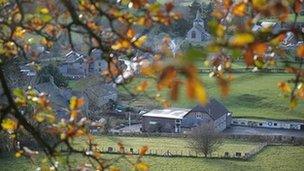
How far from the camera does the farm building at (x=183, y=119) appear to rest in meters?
44.7

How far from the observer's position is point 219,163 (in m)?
34.1

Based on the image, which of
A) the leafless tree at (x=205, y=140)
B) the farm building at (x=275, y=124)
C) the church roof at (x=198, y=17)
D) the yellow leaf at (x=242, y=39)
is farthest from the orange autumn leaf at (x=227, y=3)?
the church roof at (x=198, y=17)

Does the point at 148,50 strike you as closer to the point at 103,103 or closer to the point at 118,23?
the point at 118,23

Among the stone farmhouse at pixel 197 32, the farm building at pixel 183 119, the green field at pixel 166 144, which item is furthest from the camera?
the stone farmhouse at pixel 197 32

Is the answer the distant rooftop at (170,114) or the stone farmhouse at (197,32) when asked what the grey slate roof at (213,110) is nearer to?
the distant rooftop at (170,114)

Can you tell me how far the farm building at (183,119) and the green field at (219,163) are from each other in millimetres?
8827

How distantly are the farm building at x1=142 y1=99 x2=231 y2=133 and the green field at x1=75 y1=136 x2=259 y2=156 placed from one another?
3142mm

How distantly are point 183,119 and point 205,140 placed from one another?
892 centimetres

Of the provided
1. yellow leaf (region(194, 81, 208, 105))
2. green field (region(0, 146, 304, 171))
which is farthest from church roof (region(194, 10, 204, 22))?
yellow leaf (region(194, 81, 208, 105))

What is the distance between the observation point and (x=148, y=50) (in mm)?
4582

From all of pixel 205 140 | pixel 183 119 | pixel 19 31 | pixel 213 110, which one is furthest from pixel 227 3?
pixel 213 110

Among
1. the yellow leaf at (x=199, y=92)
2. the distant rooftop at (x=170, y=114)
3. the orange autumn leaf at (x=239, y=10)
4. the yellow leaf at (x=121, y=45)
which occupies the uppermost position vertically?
the orange autumn leaf at (x=239, y=10)

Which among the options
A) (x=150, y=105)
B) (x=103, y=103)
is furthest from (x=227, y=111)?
(x=103, y=103)

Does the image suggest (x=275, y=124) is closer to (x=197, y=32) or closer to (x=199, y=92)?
(x=197, y=32)
